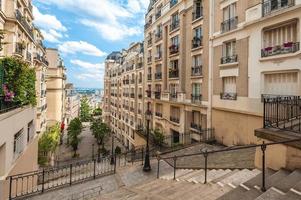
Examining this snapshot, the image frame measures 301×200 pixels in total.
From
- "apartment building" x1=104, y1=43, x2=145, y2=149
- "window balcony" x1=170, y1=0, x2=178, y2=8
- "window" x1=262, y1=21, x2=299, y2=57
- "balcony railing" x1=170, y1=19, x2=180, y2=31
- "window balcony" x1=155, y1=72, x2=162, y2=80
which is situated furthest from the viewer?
Answer: "apartment building" x1=104, y1=43, x2=145, y2=149

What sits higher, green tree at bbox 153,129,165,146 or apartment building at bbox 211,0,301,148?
apartment building at bbox 211,0,301,148

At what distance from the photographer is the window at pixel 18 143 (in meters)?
13.6

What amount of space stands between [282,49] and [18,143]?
53.1ft

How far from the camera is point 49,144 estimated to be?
2822 centimetres

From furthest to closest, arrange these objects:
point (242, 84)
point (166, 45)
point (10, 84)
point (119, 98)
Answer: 1. point (119, 98)
2. point (166, 45)
3. point (242, 84)
4. point (10, 84)

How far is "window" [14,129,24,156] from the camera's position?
13.6 meters

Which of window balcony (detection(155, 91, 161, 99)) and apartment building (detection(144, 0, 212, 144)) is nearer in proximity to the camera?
apartment building (detection(144, 0, 212, 144))

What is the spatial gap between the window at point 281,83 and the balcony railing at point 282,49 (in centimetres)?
120

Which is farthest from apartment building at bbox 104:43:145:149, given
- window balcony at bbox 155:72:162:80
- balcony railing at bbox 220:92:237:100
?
balcony railing at bbox 220:92:237:100

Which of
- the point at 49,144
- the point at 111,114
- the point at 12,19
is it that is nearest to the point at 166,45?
the point at 12,19

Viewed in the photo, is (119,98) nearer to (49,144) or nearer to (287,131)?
(49,144)

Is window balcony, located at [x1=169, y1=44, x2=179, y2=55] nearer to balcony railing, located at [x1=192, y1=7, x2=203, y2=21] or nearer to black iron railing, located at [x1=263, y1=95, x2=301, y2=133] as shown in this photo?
balcony railing, located at [x1=192, y1=7, x2=203, y2=21]

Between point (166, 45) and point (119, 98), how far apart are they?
87.2 feet

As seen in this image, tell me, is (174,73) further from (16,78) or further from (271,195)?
(271,195)
